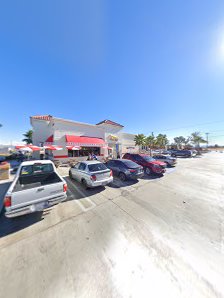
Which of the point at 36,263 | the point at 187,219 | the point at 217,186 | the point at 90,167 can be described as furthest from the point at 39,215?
the point at 217,186

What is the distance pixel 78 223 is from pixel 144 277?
253 cm

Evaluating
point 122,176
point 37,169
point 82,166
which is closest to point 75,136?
point 82,166

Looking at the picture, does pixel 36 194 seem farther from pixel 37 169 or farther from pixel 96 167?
pixel 96 167

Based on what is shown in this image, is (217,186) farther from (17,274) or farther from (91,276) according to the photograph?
(17,274)

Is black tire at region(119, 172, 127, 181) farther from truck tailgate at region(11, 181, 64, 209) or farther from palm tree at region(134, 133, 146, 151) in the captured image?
palm tree at region(134, 133, 146, 151)

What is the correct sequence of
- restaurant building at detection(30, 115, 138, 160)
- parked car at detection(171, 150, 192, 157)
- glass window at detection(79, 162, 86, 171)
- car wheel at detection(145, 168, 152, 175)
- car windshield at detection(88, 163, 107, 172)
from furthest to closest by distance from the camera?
parked car at detection(171, 150, 192, 157)
restaurant building at detection(30, 115, 138, 160)
car wheel at detection(145, 168, 152, 175)
glass window at detection(79, 162, 86, 171)
car windshield at detection(88, 163, 107, 172)

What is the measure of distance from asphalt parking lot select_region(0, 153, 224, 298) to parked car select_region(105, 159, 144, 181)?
9.75 feet

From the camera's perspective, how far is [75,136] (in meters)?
18.3

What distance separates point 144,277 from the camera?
7.84 feet

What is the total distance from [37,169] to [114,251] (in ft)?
16.7

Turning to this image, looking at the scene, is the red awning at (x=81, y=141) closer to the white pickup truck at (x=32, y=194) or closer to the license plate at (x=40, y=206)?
the white pickup truck at (x=32, y=194)

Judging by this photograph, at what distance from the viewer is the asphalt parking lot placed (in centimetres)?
222

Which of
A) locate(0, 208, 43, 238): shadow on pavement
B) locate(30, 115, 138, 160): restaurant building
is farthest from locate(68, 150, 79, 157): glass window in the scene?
locate(0, 208, 43, 238): shadow on pavement

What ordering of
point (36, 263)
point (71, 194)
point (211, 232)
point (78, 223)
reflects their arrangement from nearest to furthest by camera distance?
point (36, 263) → point (211, 232) → point (78, 223) → point (71, 194)
